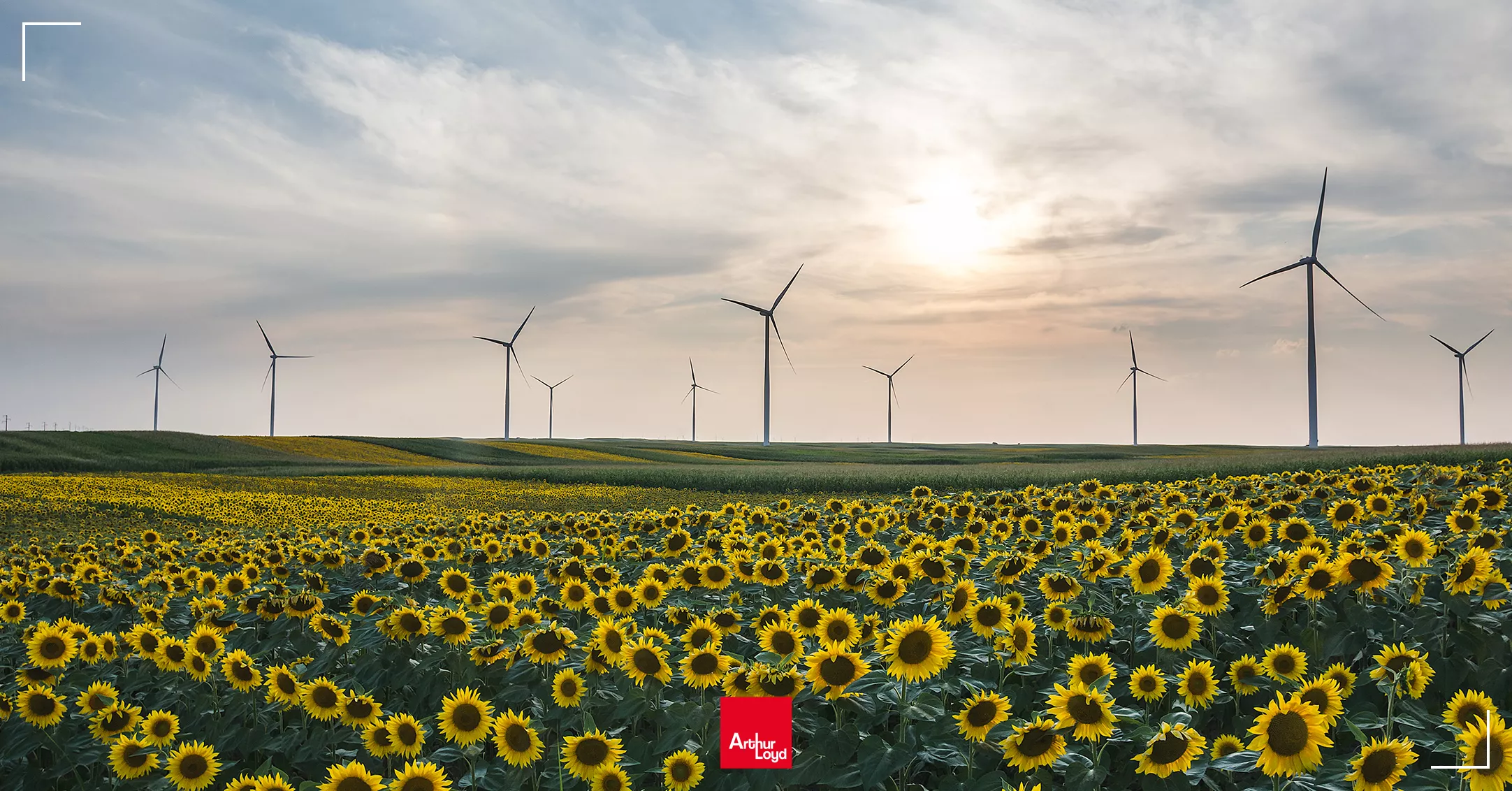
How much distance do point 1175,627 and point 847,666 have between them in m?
2.38

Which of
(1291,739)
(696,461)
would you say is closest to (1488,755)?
(1291,739)

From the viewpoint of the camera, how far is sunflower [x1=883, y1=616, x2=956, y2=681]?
5.49m

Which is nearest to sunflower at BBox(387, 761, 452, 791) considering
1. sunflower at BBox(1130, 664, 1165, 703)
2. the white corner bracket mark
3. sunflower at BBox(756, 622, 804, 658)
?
sunflower at BBox(756, 622, 804, 658)

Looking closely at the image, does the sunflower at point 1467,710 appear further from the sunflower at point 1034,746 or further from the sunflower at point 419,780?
the sunflower at point 419,780

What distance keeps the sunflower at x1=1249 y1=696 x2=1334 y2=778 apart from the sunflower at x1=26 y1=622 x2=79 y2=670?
8444 millimetres

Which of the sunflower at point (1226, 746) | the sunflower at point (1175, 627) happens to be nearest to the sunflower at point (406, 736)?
the sunflower at point (1226, 746)

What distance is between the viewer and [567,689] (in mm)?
5992

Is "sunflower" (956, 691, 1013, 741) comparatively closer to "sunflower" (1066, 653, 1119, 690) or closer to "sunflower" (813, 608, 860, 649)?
"sunflower" (1066, 653, 1119, 690)

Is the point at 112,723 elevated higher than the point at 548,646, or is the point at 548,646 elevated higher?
the point at 548,646

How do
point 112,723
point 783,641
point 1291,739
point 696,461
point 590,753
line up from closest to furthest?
point 1291,739
point 590,753
point 783,641
point 112,723
point 696,461

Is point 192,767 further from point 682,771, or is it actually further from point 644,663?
point 682,771

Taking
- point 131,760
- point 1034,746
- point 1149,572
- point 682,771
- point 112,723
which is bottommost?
point 131,760

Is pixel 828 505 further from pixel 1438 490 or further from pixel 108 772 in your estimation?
pixel 108 772

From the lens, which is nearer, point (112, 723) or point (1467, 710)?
point (1467, 710)
